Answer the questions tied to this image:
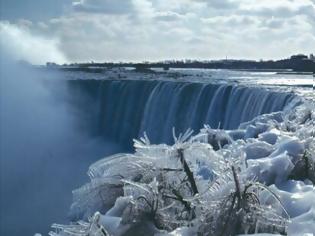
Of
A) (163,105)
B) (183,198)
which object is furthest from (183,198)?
(163,105)

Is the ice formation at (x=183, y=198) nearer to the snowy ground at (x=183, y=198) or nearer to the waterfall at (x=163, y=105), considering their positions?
the snowy ground at (x=183, y=198)

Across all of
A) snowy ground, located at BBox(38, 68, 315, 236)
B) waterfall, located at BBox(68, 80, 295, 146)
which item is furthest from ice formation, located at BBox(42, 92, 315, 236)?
waterfall, located at BBox(68, 80, 295, 146)

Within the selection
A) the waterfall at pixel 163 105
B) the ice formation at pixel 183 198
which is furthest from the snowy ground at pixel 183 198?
the waterfall at pixel 163 105

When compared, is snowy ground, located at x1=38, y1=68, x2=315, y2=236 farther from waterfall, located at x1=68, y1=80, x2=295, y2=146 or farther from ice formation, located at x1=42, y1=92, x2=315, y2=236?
waterfall, located at x1=68, y1=80, x2=295, y2=146

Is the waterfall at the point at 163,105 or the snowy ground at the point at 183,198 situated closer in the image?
the snowy ground at the point at 183,198

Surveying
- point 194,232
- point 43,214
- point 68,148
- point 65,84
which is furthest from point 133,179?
point 65,84

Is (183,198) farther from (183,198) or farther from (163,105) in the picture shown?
(163,105)

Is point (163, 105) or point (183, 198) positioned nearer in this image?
point (183, 198)
